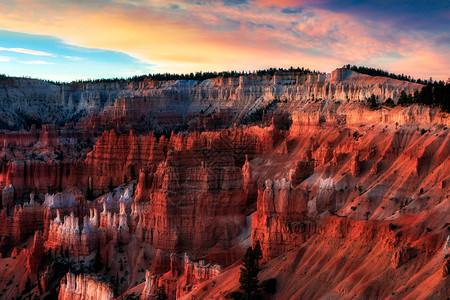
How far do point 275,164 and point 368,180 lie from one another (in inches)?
1264

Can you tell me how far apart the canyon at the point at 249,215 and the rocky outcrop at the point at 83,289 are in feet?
0.53

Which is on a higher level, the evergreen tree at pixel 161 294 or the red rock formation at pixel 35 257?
the evergreen tree at pixel 161 294

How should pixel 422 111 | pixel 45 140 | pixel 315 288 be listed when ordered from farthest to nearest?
pixel 45 140, pixel 422 111, pixel 315 288

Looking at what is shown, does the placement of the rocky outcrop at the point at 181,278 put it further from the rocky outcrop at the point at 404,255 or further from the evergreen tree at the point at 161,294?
the rocky outcrop at the point at 404,255

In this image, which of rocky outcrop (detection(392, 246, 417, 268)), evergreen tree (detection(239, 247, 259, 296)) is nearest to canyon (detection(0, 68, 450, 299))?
rocky outcrop (detection(392, 246, 417, 268))

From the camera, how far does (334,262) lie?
4156 cm

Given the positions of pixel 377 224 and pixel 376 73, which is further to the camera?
pixel 376 73

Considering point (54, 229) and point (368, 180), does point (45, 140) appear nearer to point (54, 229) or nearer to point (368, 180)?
point (54, 229)

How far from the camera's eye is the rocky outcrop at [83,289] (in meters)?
52.8

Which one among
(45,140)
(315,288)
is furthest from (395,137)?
Answer: (45,140)

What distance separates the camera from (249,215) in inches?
2702

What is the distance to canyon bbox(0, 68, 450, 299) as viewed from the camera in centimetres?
4081

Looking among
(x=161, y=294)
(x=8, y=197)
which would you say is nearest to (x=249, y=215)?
(x=161, y=294)

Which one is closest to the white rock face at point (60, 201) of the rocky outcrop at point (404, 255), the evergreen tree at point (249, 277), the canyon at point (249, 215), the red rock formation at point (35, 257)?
the canyon at point (249, 215)
